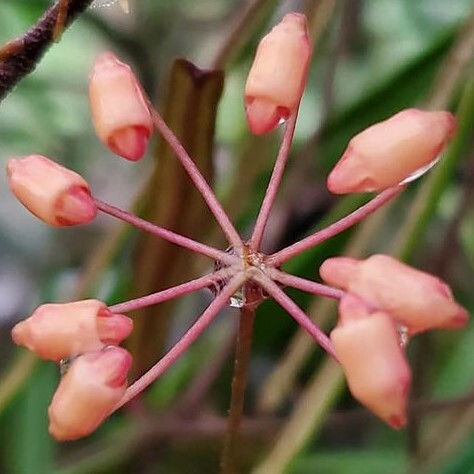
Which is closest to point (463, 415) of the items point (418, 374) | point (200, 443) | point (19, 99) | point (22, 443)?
point (418, 374)

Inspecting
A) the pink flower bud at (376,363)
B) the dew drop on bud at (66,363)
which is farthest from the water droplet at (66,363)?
the pink flower bud at (376,363)

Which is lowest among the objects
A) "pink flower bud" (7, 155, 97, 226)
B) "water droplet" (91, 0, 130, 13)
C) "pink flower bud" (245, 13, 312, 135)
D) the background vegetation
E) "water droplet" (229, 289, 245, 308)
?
"water droplet" (229, 289, 245, 308)

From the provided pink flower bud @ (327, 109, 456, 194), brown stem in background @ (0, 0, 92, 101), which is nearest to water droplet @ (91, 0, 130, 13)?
brown stem in background @ (0, 0, 92, 101)

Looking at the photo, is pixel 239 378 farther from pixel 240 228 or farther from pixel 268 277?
pixel 240 228

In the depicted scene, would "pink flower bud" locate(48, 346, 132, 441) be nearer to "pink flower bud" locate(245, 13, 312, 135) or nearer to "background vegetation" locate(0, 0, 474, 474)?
"pink flower bud" locate(245, 13, 312, 135)

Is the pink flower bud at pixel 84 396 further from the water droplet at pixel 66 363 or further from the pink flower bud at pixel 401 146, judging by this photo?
the pink flower bud at pixel 401 146

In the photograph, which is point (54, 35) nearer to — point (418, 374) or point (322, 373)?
point (322, 373)
